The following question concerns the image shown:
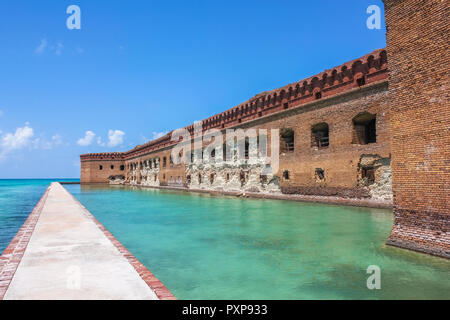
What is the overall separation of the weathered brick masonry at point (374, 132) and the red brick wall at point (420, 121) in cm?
1

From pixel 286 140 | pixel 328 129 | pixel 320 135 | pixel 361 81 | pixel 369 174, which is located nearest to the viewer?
pixel 369 174

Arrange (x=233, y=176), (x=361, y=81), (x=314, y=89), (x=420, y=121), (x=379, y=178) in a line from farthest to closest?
(x=233, y=176)
(x=314, y=89)
(x=361, y=81)
(x=379, y=178)
(x=420, y=121)

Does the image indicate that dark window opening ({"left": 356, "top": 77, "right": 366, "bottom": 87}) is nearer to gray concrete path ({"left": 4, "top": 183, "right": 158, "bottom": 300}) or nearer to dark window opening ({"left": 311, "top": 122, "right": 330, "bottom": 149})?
dark window opening ({"left": 311, "top": 122, "right": 330, "bottom": 149})

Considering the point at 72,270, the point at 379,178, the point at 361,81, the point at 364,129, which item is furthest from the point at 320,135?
the point at 72,270

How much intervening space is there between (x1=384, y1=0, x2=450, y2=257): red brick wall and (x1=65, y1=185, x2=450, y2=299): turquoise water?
465mm

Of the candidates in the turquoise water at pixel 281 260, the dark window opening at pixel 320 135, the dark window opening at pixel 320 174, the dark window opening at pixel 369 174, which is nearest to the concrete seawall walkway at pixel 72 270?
the turquoise water at pixel 281 260

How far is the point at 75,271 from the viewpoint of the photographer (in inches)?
123

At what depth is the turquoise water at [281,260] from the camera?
131 inches

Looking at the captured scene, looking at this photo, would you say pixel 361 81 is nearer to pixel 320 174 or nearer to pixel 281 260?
pixel 320 174

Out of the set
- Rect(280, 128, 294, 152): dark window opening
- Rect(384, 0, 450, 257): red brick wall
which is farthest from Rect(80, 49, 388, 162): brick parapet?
Rect(384, 0, 450, 257): red brick wall

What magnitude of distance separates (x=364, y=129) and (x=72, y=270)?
11.5 metres

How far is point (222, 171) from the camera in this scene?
2048cm

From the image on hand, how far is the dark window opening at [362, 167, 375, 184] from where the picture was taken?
36.4 ft
